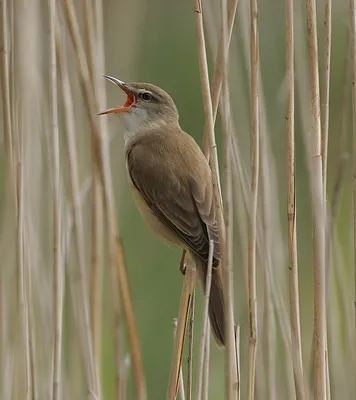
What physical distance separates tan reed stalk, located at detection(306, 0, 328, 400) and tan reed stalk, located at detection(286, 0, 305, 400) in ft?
0.16

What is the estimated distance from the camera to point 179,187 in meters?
2.80

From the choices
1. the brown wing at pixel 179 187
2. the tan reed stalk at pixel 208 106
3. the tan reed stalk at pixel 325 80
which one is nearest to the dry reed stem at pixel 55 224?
the tan reed stalk at pixel 208 106

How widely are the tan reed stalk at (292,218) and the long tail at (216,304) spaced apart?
247mm

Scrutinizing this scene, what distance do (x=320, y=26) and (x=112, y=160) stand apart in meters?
1.30

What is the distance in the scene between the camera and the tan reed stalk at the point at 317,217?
6.89 feet

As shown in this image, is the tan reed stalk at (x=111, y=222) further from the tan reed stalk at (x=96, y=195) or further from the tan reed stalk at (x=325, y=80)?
the tan reed stalk at (x=325, y=80)

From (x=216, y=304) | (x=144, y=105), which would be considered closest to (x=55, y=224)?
(x=216, y=304)

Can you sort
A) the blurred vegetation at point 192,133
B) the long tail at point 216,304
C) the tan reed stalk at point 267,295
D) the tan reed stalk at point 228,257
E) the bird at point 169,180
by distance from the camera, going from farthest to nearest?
the blurred vegetation at point 192,133 → the bird at point 169,180 → the long tail at point 216,304 → the tan reed stalk at point 267,295 → the tan reed stalk at point 228,257

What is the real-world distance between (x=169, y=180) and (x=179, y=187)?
6cm

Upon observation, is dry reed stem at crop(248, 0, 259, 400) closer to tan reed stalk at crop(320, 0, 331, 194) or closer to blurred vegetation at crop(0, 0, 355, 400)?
tan reed stalk at crop(320, 0, 331, 194)

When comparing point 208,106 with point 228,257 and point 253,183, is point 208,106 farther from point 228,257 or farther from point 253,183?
point 228,257

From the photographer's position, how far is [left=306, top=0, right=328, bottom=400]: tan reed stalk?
2102 mm

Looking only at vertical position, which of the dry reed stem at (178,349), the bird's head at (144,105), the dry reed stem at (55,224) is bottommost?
the dry reed stem at (178,349)

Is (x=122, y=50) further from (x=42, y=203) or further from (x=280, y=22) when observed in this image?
(x=280, y=22)
